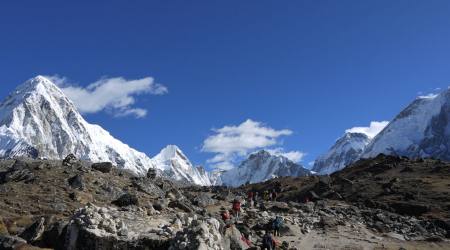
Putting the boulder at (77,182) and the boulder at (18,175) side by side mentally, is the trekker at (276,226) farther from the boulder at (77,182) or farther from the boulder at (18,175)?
the boulder at (18,175)

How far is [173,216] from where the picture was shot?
37156mm

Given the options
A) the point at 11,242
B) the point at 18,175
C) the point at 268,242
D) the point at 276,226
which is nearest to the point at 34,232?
the point at 11,242

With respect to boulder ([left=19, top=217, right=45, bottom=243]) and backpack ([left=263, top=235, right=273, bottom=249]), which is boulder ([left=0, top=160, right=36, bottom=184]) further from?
backpack ([left=263, top=235, right=273, bottom=249])

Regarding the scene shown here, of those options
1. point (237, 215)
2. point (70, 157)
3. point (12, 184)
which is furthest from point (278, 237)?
point (70, 157)

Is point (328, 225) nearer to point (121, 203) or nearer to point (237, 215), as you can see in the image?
point (237, 215)

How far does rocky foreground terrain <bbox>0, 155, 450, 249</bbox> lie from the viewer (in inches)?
1225

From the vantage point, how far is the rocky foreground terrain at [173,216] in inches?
1225

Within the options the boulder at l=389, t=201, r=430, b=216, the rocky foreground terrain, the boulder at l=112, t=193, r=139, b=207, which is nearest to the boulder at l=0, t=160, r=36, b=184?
the rocky foreground terrain

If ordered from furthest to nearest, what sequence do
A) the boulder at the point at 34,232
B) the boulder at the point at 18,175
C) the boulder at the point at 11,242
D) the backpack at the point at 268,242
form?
the boulder at the point at 18,175, the backpack at the point at 268,242, the boulder at the point at 34,232, the boulder at the point at 11,242

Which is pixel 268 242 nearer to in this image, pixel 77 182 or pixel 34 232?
pixel 34 232

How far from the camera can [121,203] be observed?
4094 cm

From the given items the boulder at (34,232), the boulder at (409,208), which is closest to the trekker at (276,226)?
the boulder at (34,232)

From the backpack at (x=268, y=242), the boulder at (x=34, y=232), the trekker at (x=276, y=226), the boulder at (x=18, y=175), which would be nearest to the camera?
the boulder at (x=34, y=232)

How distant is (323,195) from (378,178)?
1428cm
